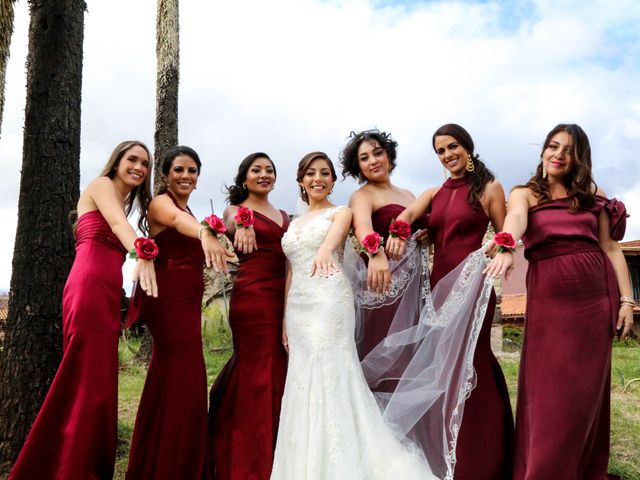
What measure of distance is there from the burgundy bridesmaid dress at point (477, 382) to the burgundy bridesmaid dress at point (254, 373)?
1.37 m

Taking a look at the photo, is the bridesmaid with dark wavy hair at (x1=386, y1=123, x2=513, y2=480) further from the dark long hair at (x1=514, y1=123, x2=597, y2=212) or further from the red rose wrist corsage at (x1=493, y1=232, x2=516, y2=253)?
the red rose wrist corsage at (x1=493, y1=232, x2=516, y2=253)

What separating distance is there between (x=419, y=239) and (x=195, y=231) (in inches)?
76.7

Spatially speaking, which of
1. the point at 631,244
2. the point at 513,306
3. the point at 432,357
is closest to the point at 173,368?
the point at 432,357

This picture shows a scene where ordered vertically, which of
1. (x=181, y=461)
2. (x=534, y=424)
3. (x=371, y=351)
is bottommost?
(x=181, y=461)

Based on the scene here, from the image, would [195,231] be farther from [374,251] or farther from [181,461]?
[181,461]

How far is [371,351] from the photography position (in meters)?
4.89

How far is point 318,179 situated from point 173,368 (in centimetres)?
191

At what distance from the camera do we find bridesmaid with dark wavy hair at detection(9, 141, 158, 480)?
3881 mm

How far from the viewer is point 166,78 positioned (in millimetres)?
10406

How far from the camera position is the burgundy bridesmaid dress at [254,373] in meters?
4.50

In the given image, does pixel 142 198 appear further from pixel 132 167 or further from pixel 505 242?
pixel 505 242

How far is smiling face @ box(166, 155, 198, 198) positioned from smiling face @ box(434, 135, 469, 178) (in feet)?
6.90

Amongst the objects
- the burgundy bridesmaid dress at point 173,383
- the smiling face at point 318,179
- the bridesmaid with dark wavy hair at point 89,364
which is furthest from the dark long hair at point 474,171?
the bridesmaid with dark wavy hair at point 89,364

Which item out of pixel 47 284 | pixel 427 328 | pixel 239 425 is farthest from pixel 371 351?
pixel 47 284
